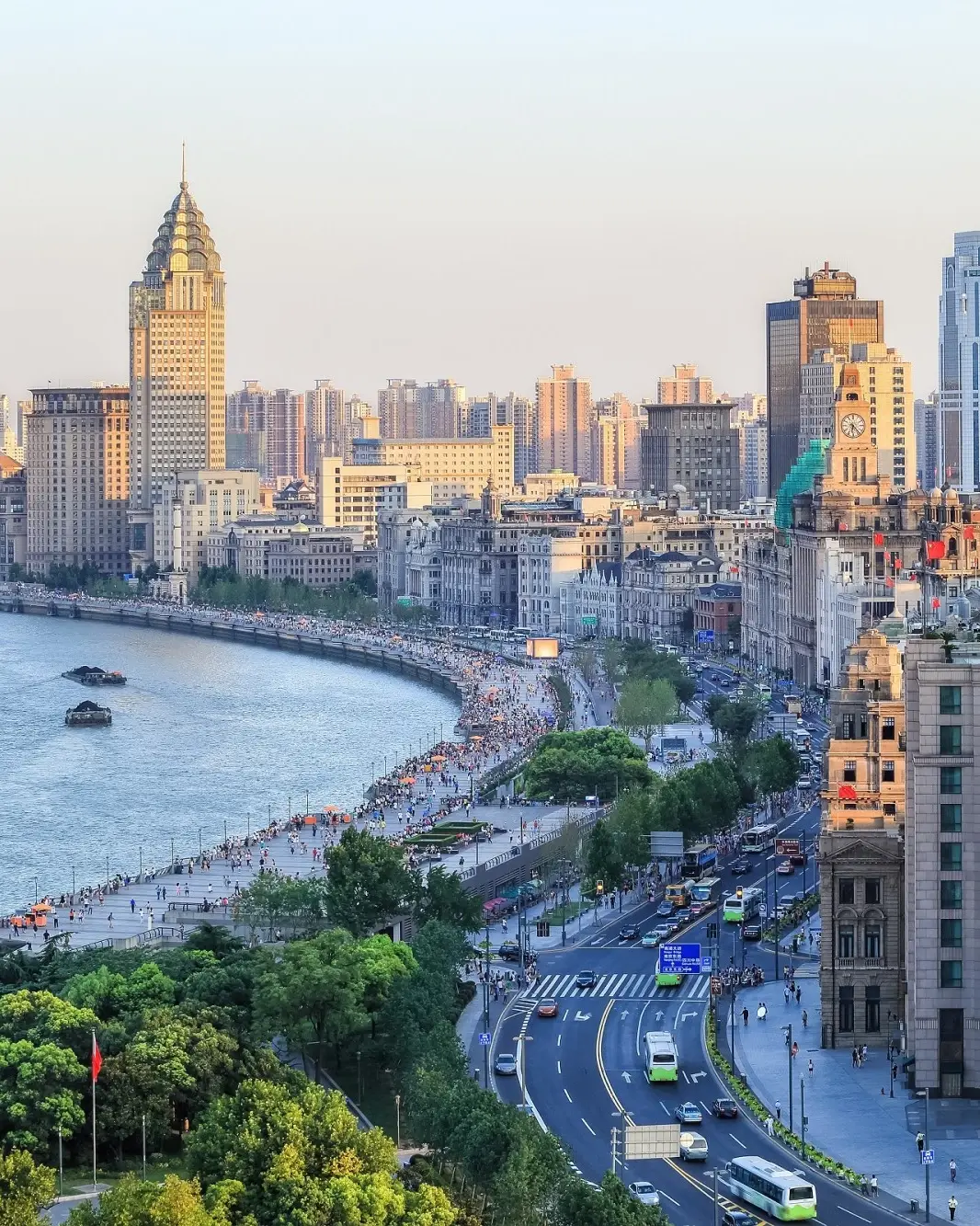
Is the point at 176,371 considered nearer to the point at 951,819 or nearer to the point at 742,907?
the point at 742,907

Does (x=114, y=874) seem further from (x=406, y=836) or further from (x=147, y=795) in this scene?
(x=147, y=795)

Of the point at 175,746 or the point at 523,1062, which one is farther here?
the point at 175,746

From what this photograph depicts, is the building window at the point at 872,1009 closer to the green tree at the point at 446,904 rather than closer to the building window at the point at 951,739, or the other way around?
the building window at the point at 951,739

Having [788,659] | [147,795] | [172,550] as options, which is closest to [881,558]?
[788,659]

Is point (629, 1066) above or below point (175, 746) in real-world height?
above

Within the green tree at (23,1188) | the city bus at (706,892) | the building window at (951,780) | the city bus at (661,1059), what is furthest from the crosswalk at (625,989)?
the green tree at (23,1188)

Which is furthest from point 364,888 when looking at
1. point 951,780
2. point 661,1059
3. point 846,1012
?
point 951,780
